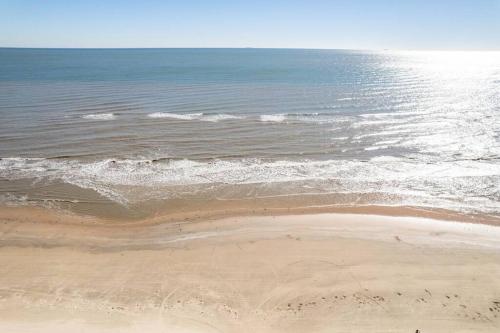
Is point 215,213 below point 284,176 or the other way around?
below

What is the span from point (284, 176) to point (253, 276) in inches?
356

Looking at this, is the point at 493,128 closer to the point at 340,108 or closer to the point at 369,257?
the point at 340,108

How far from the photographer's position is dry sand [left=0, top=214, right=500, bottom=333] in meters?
9.64

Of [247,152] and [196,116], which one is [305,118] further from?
[247,152]

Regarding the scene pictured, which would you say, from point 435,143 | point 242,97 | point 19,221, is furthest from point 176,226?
point 242,97

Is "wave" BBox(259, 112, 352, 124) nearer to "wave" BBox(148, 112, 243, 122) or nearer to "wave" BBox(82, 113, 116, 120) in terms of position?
"wave" BBox(148, 112, 243, 122)

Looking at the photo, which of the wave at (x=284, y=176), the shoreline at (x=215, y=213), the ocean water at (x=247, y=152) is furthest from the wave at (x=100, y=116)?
the shoreline at (x=215, y=213)

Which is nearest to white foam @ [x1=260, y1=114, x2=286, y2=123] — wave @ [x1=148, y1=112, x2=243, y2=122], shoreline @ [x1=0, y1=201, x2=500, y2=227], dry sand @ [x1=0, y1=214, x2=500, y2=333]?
wave @ [x1=148, y1=112, x2=243, y2=122]

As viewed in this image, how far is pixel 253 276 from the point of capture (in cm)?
1155

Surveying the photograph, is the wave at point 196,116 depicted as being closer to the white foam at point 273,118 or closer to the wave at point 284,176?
the white foam at point 273,118

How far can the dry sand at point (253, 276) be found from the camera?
9641 mm

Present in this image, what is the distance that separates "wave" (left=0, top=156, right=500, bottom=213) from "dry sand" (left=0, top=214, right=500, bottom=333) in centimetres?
303

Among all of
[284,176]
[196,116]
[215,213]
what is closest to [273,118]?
[196,116]

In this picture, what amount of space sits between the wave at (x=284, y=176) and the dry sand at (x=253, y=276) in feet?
9.95
